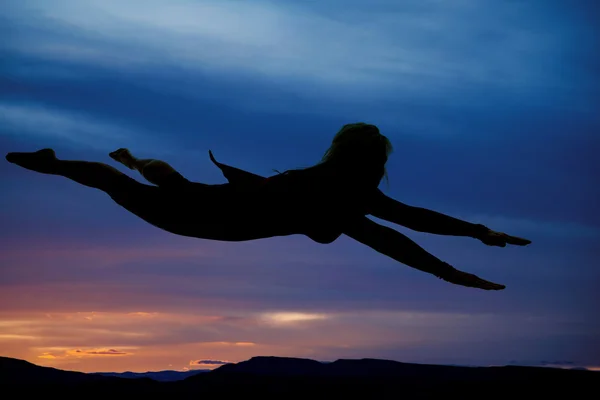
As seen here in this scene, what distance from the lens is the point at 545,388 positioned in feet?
52.7

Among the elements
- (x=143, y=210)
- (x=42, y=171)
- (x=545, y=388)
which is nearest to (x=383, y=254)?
(x=143, y=210)

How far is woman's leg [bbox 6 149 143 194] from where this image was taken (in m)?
6.07

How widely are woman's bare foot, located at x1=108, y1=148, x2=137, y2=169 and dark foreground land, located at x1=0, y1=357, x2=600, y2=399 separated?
42.5 feet

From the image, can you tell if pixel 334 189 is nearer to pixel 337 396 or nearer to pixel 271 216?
pixel 271 216

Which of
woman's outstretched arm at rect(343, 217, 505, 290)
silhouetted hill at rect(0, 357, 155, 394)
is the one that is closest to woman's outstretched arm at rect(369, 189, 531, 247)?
woman's outstretched arm at rect(343, 217, 505, 290)

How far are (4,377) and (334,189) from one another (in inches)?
634

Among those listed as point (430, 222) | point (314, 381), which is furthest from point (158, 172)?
point (314, 381)

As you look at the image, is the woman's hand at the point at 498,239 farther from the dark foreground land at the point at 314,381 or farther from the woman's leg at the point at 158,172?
the dark foreground land at the point at 314,381

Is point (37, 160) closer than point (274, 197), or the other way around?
point (274, 197)

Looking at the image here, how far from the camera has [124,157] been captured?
269 inches

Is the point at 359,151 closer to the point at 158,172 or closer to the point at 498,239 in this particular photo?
the point at 498,239

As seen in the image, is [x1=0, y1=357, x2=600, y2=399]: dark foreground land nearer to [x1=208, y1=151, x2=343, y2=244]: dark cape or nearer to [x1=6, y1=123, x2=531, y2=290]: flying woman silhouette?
[x1=6, y1=123, x2=531, y2=290]: flying woman silhouette

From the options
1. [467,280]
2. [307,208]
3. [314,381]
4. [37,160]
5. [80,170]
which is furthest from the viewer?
[314,381]

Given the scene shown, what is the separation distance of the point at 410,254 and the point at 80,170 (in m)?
3.69
